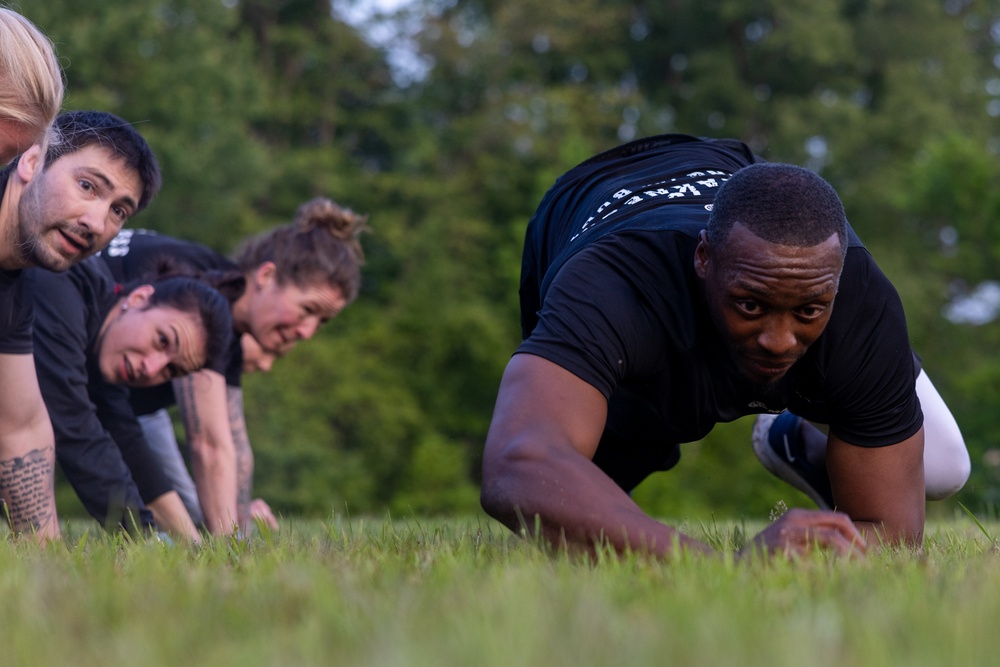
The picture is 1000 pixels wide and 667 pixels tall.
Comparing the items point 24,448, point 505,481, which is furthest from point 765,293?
point 24,448

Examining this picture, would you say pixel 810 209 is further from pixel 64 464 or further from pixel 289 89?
pixel 289 89

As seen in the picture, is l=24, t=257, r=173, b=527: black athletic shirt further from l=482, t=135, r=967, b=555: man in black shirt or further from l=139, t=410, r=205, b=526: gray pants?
l=482, t=135, r=967, b=555: man in black shirt

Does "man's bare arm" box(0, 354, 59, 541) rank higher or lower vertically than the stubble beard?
lower

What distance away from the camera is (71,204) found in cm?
484

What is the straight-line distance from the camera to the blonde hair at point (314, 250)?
23.4 feet

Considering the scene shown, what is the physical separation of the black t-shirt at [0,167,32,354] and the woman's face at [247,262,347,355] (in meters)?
2.36

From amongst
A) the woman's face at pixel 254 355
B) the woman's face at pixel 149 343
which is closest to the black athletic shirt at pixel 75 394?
the woman's face at pixel 149 343

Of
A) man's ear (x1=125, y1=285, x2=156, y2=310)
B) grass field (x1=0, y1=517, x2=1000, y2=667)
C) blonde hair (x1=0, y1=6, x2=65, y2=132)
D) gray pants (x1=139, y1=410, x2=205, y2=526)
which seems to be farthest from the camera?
gray pants (x1=139, y1=410, x2=205, y2=526)

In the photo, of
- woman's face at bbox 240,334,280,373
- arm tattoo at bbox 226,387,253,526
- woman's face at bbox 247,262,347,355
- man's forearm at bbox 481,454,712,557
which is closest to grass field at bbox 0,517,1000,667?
man's forearm at bbox 481,454,712,557

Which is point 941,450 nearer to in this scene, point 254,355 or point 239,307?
point 239,307

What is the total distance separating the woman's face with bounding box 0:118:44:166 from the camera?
420 cm

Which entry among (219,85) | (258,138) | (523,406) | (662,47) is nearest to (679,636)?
(523,406)

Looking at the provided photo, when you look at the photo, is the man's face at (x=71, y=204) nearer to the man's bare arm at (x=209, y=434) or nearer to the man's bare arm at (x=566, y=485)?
the man's bare arm at (x=209, y=434)

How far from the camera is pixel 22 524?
5035 mm
